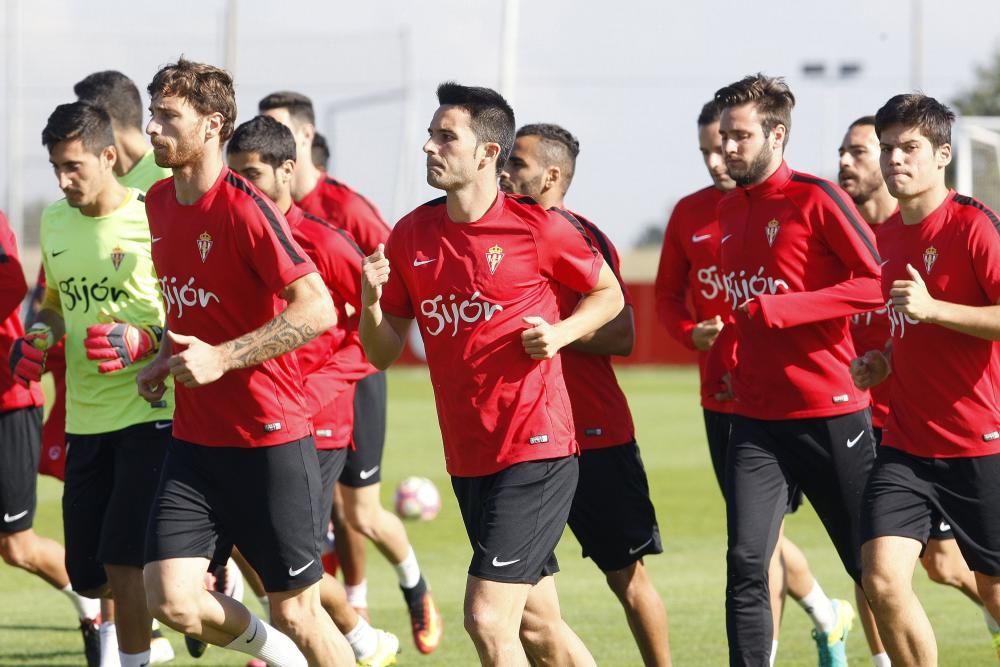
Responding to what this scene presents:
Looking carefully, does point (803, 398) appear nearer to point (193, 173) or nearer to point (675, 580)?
point (193, 173)

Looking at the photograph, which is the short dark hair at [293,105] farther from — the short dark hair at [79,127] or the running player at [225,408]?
the running player at [225,408]

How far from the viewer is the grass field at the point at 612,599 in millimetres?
8258

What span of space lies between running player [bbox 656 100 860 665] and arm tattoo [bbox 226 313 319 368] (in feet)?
8.15

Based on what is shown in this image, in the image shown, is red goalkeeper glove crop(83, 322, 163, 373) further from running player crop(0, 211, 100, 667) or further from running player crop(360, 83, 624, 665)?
running player crop(0, 211, 100, 667)

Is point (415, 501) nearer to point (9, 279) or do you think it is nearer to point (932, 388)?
point (9, 279)

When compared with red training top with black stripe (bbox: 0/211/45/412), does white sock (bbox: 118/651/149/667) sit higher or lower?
lower

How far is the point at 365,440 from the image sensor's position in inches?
340

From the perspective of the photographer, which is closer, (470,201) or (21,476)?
(470,201)

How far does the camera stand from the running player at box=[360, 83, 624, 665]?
17.8ft

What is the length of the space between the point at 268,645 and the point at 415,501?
7291 millimetres

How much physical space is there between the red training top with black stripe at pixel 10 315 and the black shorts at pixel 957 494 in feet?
13.4

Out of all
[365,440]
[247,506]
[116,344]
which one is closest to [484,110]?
[247,506]

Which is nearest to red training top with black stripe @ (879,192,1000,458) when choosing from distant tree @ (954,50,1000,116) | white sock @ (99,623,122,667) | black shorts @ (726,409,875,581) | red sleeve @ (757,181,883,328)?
red sleeve @ (757,181,883,328)

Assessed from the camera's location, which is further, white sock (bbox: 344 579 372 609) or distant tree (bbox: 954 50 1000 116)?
distant tree (bbox: 954 50 1000 116)
